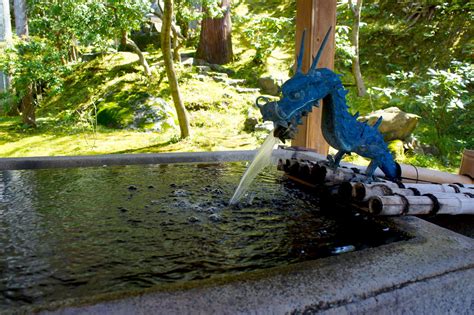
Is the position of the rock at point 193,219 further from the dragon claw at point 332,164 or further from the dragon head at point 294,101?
the dragon claw at point 332,164

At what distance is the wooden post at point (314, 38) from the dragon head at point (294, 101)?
2.20 metres

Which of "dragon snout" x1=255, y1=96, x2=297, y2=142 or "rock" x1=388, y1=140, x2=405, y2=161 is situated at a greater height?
"dragon snout" x1=255, y1=96, x2=297, y2=142

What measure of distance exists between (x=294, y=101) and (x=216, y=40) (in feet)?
34.9

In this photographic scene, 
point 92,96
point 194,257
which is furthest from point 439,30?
point 194,257

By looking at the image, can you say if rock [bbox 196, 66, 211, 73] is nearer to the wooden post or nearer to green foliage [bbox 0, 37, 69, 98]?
green foliage [bbox 0, 37, 69, 98]

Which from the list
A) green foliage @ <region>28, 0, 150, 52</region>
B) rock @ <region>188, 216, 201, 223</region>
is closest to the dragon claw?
rock @ <region>188, 216, 201, 223</region>

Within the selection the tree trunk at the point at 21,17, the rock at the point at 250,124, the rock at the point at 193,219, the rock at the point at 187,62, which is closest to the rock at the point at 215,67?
the rock at the point at 187,62

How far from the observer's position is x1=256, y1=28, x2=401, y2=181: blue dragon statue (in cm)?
A: 241

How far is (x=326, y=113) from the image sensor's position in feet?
8.78

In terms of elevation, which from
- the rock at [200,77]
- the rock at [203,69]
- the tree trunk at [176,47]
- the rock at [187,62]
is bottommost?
the rock at [200,77]

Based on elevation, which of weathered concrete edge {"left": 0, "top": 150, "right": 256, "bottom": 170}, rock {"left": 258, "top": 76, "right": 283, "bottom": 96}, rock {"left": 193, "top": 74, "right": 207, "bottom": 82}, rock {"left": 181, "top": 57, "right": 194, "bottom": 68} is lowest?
weathered concrete edge {"left": 0, "top": 150, "right": 256, "bottom": 170}

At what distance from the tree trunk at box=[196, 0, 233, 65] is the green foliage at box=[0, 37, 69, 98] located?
4.84 metres

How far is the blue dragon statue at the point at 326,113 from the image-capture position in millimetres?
2412

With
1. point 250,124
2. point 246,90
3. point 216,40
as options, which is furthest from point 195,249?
point 216,40
